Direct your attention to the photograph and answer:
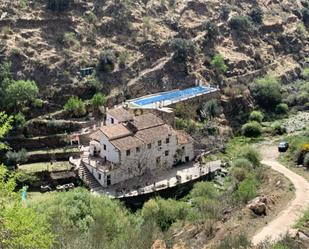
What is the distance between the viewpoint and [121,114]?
50.0 metres

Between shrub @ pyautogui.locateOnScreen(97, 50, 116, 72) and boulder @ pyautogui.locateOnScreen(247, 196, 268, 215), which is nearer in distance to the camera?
boulder @ pyautogui.locateOnScreen(247, 196, 268, 215)

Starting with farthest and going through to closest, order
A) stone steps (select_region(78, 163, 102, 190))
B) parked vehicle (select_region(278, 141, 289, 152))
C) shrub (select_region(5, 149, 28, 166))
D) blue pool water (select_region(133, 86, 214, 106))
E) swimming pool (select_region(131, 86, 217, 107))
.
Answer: blue pool water (select_region(133, 86, 214, 106)), swimming pool (select_region(131, 86, 217, 107)), parked vehicle (select_region(278, 141, 289, 152)), shrub (select_region(5, 149, 28, 166)), stone steps (select_region(78, 163, 102, 190))

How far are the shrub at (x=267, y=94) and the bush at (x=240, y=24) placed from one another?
37.6 ft

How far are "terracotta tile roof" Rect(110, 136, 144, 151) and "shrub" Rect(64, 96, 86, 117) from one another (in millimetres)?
8263

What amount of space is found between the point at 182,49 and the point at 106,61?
373 inches

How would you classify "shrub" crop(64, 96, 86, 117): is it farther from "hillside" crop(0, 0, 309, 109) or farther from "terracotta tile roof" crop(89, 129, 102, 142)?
"terracotta tile roof" crop(89, 129, 102, 142)

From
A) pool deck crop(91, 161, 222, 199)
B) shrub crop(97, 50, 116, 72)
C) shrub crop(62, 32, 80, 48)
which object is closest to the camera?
pool deck crop(91, 161, 222, 199)

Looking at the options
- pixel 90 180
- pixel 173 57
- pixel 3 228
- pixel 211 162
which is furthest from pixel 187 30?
pixel 3 228

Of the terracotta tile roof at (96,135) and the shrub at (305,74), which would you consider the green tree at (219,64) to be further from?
the terracotta tile roof at (96,135)

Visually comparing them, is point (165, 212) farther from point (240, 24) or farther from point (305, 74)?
point (240, 24)

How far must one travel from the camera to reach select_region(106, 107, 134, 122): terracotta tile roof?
49.4m

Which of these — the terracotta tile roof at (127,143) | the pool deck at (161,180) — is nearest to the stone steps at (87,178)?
the pool deck at (161,180)

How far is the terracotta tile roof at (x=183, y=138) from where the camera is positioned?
164ft

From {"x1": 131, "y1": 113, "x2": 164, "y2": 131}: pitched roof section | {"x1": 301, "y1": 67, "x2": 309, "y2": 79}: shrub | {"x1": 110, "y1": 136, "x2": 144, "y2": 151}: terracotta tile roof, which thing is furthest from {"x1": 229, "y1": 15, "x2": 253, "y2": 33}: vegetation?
{"x1": 110, "y1": 136, "x2": 144, "y2": 151}: terracotta tile roof
